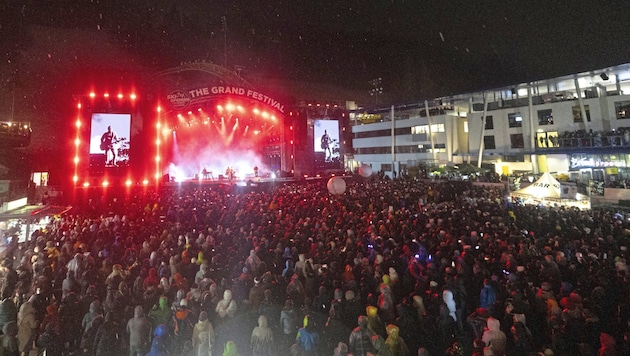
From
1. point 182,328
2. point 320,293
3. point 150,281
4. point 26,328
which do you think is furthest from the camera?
point 150,281

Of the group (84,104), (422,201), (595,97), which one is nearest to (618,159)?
(595,97)

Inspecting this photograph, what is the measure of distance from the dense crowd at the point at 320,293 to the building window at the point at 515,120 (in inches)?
1011

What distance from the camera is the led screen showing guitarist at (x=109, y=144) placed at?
20859 mm

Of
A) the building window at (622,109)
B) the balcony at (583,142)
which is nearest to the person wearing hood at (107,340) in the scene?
the balcony at (583,142)

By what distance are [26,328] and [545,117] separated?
3701 centimetres

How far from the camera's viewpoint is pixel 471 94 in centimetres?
3400

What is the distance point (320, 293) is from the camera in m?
5.62

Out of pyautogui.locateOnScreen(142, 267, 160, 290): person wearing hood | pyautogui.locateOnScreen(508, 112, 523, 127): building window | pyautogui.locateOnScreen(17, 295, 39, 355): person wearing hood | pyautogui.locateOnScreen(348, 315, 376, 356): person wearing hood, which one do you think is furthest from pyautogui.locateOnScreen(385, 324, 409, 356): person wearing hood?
pyautogui.locateOnScreen(508, 112, 523, 127): building window

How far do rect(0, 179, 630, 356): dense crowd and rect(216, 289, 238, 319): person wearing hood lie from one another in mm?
21

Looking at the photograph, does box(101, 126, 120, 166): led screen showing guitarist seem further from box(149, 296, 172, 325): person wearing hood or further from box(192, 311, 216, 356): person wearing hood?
box(192, 311, 216, 356): person wearing hood

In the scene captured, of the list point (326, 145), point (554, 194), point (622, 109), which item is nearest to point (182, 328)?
point (554, 194)

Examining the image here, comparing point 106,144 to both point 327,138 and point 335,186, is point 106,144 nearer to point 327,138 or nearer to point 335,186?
point 335,186

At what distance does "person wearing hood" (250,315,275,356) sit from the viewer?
15.0 ft

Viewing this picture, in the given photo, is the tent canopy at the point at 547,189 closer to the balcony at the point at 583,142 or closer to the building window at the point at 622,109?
the balcony at the point at 583,142
